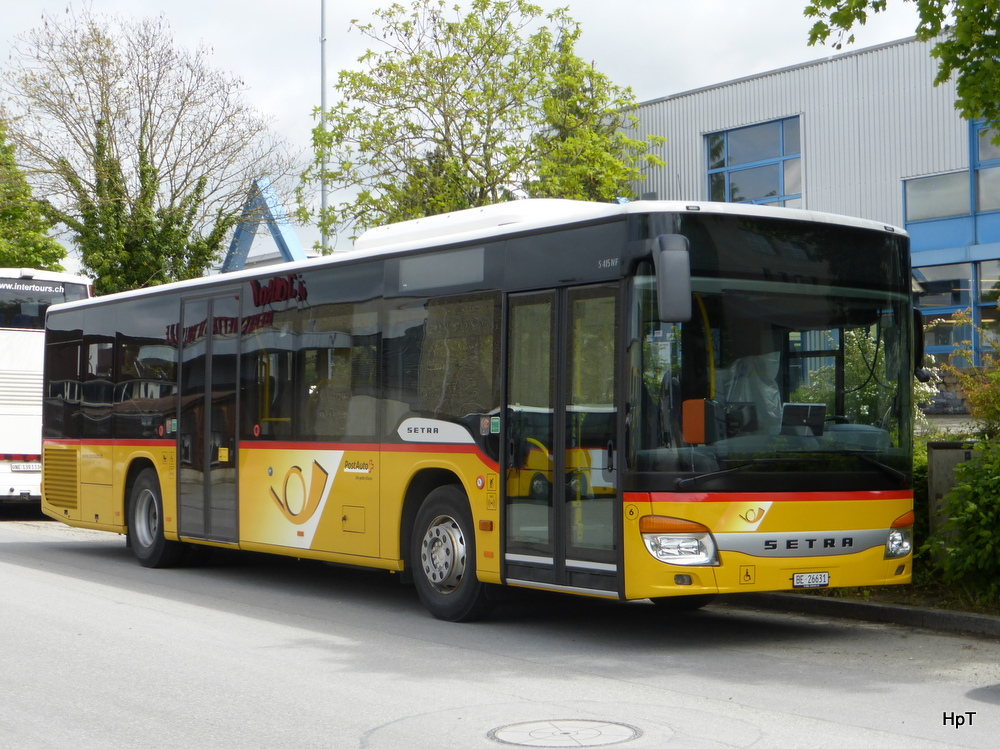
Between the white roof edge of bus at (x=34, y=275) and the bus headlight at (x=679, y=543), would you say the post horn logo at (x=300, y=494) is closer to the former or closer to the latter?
the bus headlight at (x=679, y=543)

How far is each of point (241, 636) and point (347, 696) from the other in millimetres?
2519

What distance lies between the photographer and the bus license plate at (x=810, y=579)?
29.0 feet

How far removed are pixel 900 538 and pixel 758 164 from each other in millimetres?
24583

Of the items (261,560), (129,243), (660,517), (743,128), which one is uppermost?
(743,128)

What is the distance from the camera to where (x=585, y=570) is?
9039 mm

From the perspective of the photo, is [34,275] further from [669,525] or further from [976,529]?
[976,529]

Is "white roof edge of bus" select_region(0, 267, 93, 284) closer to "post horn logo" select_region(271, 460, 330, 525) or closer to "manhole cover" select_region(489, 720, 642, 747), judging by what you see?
"post horn logo" select_region(271, 460, 330, 525)

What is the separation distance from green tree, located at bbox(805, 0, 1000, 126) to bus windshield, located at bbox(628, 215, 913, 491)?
2186 mm

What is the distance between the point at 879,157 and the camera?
30.1 m

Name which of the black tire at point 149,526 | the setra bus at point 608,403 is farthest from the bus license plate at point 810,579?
the black tire at point 149,526

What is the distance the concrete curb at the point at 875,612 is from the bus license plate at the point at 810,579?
49.4 inches

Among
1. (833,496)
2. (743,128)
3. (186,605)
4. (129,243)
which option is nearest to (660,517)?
(833,496)

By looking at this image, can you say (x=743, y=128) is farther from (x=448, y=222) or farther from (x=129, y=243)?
(x=448, y=222)

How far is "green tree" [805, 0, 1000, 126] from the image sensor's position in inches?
413
